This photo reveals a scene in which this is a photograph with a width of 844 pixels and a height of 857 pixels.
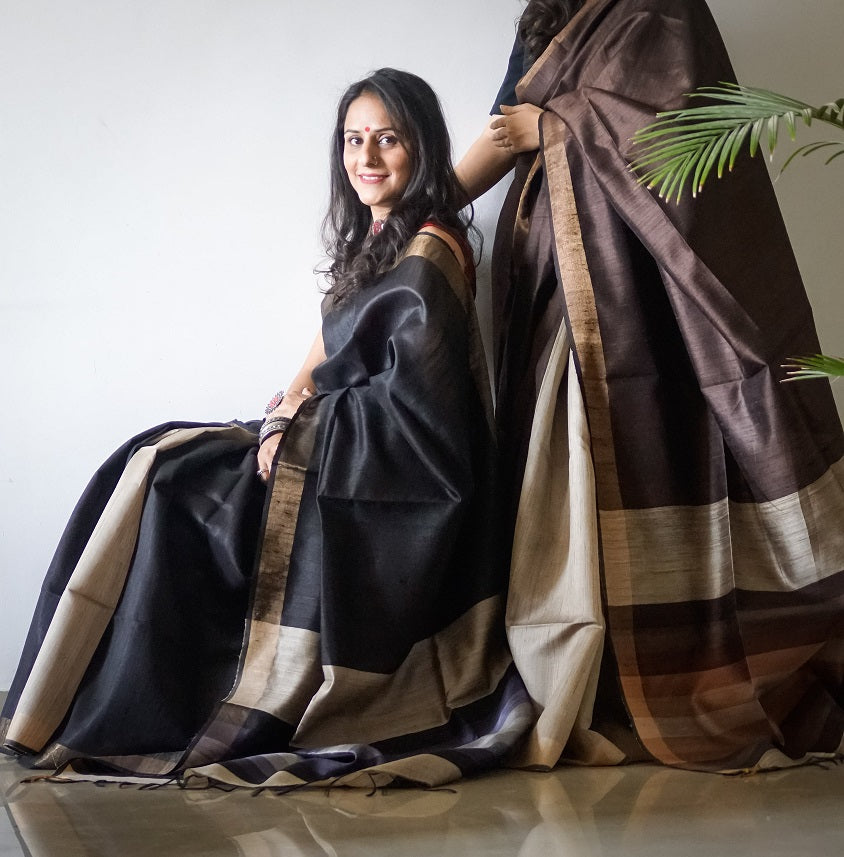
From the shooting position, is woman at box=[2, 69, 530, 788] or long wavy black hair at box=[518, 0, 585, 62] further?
long wavy black hair at box=[518, 0, 585, 62]

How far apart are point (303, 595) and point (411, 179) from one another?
916 millimetres

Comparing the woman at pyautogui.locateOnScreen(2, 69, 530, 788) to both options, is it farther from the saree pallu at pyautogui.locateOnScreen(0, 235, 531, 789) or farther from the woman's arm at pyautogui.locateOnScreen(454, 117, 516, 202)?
the woman's arm at pyautogui.locateOnScreen(454, 117, 516, 202)

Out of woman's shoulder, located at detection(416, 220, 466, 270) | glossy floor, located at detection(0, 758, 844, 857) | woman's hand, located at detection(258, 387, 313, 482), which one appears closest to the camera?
glossy floor, located at detection(0, 758, 844, 857)

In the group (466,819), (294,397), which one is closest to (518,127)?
(294,397)

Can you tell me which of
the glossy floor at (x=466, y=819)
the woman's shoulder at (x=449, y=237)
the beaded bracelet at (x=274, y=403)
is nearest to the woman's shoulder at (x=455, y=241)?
the woman's shoulder at (x=449, y=237)

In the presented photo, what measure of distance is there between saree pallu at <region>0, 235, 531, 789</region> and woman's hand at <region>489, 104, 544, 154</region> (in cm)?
36

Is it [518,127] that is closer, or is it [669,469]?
[669,469]

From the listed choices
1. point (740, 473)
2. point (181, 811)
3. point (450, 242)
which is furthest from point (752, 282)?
point (181, 811)

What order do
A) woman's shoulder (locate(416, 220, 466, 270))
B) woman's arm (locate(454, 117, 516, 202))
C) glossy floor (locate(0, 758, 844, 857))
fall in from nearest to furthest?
glossy floor (locate(0, 758, 844, 857)) < woman's shoulder (locate(416, 220, 466, 270)) < woman's arm (locate(454, 117, 516, 202))

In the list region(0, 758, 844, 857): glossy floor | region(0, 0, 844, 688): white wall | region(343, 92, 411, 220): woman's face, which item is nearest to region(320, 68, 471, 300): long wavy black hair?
region(343, 92, 411, 220): woman's face

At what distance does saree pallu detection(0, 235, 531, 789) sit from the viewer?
1.77m

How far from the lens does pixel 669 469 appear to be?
1903 mm

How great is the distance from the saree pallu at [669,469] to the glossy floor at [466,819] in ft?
0.49

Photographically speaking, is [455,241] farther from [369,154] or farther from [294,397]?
[294,397]
